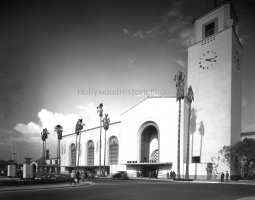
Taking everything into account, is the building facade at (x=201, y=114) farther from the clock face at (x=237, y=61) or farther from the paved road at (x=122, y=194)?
the paved road at (x=122, y=194)

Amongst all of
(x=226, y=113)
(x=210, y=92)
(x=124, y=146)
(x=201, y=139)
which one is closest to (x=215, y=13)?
(x=210, y=92)

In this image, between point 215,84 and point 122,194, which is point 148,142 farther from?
point 122,194

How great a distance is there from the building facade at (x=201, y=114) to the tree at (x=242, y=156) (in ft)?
5.62

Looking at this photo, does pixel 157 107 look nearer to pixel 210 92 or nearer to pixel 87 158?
pixel 210 92

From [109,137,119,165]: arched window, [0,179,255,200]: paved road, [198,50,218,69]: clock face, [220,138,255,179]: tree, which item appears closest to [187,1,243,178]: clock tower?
[198,50,218,69]: clock face

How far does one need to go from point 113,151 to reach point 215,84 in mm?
32421

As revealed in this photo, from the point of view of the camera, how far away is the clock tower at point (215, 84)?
45.0 metres

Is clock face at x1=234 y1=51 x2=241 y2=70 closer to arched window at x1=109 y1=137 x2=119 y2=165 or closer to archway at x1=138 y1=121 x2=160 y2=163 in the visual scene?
archway at x1=138 y1=121 x2=160 y2=163

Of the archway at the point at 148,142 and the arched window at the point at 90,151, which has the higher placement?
the archway at the point at 148,142

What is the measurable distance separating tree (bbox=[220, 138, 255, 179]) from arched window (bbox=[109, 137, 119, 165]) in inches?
1181

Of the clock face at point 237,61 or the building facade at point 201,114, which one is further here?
the clock face at point 237,61

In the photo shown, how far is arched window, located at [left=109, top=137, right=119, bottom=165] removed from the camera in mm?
66562

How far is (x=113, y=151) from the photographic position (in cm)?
6775

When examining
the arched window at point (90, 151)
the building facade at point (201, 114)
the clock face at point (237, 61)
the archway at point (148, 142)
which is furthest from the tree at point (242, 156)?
the arched window at point (90, 151)
